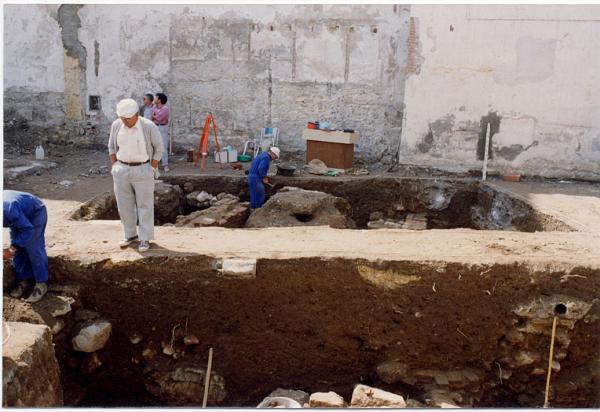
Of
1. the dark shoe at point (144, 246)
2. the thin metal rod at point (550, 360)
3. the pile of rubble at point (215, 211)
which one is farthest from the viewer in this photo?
the pile of rubble at point (215, 211)

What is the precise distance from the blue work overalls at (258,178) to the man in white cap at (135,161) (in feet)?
12.8

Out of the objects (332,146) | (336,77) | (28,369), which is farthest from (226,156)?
(28,369)

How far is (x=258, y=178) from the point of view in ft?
32.9

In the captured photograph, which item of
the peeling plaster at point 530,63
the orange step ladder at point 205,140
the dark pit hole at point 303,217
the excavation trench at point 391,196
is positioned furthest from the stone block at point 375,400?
the peeling plaster at point 530,63

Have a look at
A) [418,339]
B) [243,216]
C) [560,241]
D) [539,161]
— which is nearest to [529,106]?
[539,161]

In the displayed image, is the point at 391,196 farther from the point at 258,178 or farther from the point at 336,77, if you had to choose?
the point at 336,77

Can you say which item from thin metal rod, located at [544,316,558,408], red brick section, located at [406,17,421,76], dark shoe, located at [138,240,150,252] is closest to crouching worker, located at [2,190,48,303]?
dark shoe, located at [138,240,150,252]

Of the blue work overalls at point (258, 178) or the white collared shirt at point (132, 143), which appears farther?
the blue work overalls at point (258, 178)

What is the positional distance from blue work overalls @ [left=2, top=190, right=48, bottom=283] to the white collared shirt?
927mm

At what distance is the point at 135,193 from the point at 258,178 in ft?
13.4

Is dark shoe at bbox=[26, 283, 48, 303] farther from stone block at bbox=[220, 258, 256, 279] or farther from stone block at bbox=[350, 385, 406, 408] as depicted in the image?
stone block at bbox=[350, 385, 406, 408]

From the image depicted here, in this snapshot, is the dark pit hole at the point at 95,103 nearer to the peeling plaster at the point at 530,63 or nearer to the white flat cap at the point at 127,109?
the white flat cap at the point at 127,109

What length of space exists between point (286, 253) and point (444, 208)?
5.55 metres

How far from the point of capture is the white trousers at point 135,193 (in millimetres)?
5945
